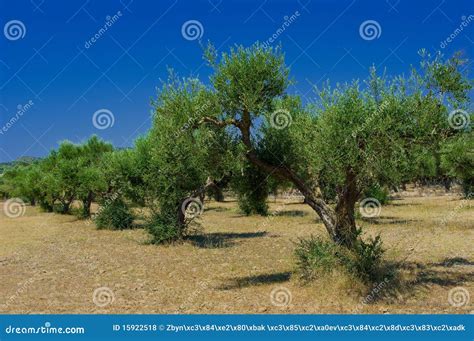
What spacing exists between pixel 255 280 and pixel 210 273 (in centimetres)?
247

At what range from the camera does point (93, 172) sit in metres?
44.5

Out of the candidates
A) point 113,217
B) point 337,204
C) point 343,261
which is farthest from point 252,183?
point 113,217

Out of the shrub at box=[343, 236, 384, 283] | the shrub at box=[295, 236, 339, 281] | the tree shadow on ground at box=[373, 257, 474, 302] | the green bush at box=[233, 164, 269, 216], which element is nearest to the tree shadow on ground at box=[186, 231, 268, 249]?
the green bush at box=[233, 164, 269, 216]

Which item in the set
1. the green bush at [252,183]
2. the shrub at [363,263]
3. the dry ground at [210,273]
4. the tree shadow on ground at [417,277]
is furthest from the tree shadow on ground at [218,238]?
the shrub at [363,263]

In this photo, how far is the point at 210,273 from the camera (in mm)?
19375

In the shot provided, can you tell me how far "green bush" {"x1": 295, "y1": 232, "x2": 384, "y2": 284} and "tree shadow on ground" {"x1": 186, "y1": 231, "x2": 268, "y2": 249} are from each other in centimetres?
1201

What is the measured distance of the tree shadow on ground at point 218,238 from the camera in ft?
92.0

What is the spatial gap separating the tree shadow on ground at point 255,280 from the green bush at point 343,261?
5.26ft

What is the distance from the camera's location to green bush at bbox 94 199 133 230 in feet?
126

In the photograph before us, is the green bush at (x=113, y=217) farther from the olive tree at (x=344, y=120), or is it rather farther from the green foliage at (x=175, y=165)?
the olive tree at (x=344, y=120)

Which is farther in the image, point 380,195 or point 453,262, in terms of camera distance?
point 380,195

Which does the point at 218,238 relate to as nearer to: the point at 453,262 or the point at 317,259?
the point at 453,262

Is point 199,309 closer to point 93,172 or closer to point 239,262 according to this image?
point 239,262

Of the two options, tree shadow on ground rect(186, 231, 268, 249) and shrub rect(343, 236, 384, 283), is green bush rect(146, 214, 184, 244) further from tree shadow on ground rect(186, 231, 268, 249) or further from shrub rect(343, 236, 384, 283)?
shrub rect(343, 236, 384, 283)
